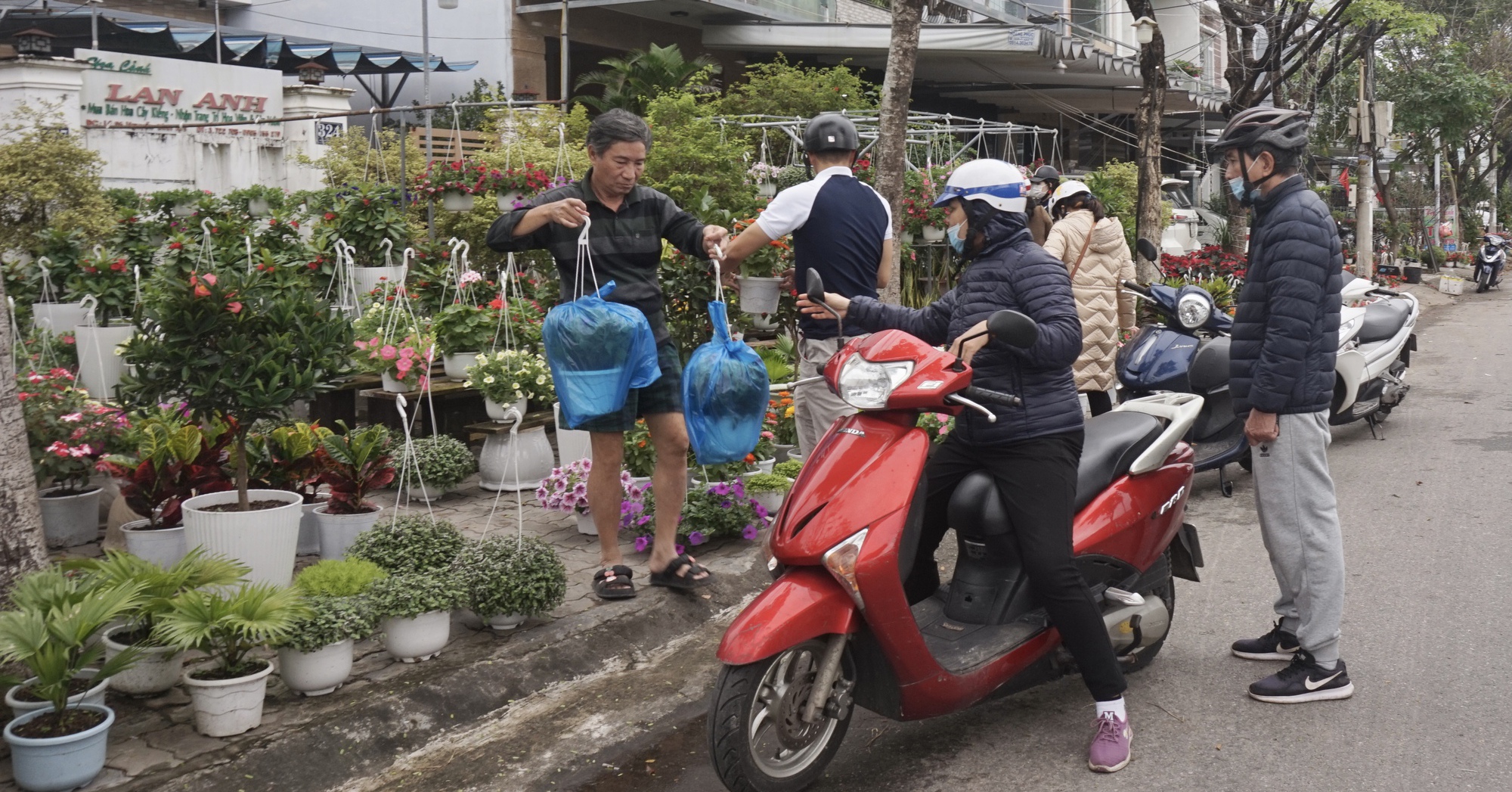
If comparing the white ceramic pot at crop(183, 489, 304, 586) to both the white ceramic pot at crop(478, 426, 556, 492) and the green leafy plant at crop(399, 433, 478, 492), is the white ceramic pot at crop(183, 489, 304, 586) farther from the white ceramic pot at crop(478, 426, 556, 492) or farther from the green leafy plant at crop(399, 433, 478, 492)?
the white ceramic pot at crop(478, 426, 556, 492)

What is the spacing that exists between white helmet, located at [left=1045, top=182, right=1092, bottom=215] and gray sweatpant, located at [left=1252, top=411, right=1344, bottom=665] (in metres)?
3.41

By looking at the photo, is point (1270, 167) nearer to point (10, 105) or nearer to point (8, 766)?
point (8, 766)

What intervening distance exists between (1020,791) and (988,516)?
828 mm

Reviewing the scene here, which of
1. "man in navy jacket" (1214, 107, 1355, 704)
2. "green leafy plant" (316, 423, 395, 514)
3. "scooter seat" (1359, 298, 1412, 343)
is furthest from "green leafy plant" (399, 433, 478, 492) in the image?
"scooter seat" (1359, 298, 1412, 343)

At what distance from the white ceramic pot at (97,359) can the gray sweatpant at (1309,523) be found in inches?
275

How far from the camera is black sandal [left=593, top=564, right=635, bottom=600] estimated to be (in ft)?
17.5

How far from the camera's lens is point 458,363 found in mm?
8016

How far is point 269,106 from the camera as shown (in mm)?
17016

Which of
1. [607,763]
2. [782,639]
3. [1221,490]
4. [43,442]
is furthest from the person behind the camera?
[1221,490]

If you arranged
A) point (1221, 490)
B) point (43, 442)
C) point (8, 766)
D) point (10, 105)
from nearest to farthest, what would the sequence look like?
point (8, 766), point (43, 442), point (1221, 490), point (10, 105)

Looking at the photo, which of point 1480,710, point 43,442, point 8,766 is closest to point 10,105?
point 43,442

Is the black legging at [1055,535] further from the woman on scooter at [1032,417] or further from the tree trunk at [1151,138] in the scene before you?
the tree trunk at [1151,138]

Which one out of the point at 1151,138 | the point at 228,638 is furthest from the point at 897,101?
the point at 1151,138

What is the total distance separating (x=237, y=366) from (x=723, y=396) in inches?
73.3
